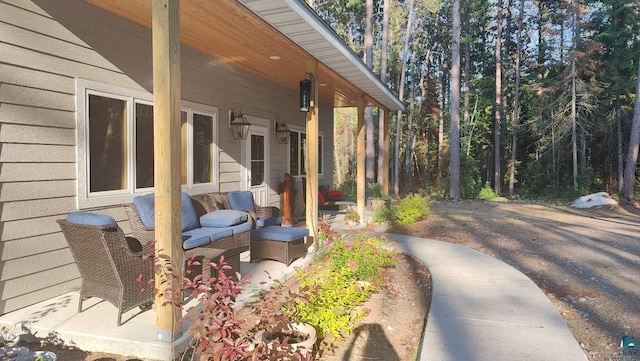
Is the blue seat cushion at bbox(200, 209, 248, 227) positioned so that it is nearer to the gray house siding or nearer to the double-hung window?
the double-hung window

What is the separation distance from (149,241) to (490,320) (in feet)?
10.6

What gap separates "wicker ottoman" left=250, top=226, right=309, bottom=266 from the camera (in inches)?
175

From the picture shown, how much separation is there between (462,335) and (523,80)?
21188 millimetres

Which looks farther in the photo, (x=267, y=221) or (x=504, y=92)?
(x=504, y=92)

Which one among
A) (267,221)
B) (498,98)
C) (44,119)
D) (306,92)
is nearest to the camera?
A: (44,119)

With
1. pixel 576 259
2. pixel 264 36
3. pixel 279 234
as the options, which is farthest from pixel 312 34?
pixel 576 259

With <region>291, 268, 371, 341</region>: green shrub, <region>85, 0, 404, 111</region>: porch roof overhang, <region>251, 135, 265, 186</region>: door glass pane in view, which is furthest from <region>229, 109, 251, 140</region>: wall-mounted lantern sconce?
<region>291, 268, 371, 341</region>: green shrub

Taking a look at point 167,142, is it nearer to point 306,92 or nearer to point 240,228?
point 240,228

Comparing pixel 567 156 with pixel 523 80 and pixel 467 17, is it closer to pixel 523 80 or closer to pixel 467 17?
pixel 523 80

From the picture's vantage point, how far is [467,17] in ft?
63.3

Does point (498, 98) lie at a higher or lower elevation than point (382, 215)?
higher

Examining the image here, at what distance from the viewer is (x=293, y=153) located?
28.1ft

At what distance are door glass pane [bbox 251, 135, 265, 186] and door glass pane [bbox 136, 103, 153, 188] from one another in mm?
2470

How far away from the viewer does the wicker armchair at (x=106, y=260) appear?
2.62 metres
